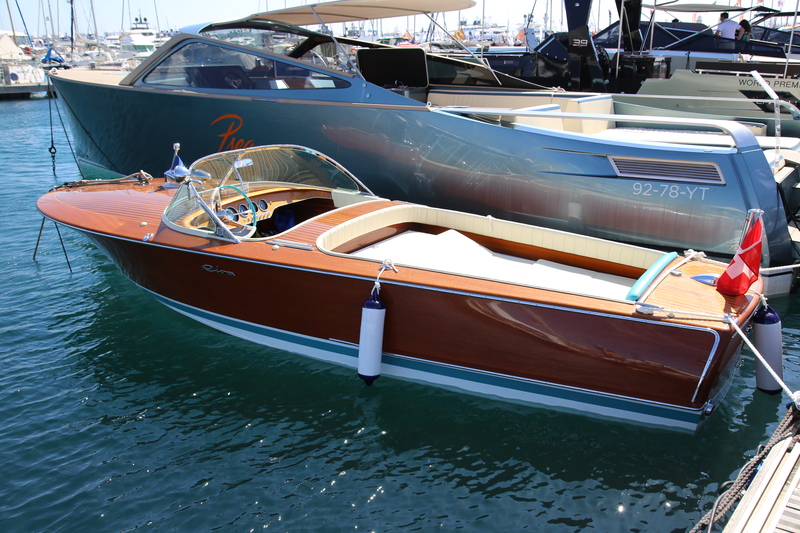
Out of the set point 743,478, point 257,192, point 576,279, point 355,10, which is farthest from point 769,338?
point 355,10

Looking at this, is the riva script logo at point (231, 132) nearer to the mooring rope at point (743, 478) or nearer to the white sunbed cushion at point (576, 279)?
the white sunbed cushion at point (576, 279)

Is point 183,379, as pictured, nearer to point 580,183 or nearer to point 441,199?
point 441,199

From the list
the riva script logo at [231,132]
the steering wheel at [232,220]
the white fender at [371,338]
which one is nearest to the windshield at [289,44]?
the riva script logo at [231,132]

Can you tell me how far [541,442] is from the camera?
12.6ft

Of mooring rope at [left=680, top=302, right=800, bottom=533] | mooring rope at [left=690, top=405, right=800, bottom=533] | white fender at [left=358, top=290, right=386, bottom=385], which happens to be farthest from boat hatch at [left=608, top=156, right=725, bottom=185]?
white fender at [left=358, top=290, right=386, bottom=385]

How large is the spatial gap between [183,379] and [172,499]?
1.27 metres

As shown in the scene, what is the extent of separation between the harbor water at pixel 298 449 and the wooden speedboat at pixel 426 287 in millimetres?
211

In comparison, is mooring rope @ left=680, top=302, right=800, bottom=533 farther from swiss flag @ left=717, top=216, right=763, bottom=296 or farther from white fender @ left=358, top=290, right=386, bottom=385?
white fender @ left=358, top=290, right=386, bottom=385

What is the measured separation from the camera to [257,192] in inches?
215

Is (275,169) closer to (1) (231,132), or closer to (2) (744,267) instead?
(1) (231,132)

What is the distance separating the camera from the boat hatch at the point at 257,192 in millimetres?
4848

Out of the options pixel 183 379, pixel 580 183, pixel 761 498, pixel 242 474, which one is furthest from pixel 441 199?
pixel 761 498

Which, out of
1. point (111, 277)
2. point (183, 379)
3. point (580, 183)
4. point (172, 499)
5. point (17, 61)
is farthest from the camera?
point (17, 61)

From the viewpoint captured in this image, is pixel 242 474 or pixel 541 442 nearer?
pixel 242 474
